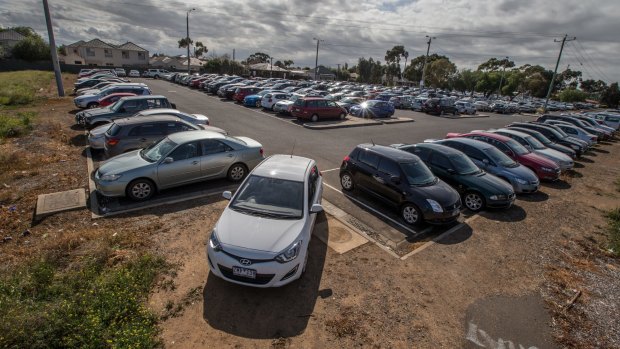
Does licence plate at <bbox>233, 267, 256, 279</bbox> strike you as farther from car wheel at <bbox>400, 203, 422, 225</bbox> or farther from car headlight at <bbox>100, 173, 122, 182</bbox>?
car wheel at <bbox>400, 203, 422, 225</bbox>

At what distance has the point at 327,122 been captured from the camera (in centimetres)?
2220

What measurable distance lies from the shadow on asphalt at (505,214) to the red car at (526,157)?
3755mm

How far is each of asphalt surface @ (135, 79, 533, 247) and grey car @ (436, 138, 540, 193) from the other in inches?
176

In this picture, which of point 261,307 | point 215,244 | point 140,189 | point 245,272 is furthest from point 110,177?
point 261,307

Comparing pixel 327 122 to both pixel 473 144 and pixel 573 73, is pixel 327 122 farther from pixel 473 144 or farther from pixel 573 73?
pixel 573 73

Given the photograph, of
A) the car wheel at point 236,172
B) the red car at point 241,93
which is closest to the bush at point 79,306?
the car wheel at point 236,172

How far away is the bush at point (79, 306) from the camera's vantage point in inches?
152

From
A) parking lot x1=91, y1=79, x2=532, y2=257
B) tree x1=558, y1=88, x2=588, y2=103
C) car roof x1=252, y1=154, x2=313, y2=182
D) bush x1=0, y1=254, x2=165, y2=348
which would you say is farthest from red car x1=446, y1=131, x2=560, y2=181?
tree x1=558, y1=88, x2=588, y2=103

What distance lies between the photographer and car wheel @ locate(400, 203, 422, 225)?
8.06m

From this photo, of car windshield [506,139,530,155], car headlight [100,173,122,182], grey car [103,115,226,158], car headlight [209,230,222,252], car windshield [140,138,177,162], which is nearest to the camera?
car headlight [209,230,222,252]

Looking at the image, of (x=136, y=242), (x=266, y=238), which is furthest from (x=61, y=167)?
(x=266, y=238)

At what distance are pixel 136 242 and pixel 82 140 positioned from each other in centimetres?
982

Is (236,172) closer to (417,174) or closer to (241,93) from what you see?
(417,174)

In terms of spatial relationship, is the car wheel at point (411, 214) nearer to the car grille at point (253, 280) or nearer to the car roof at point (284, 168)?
the car roof at point (284, 168)
